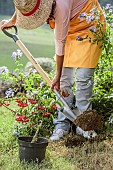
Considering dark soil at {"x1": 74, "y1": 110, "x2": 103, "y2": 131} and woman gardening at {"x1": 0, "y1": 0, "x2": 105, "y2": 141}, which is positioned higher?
woman gardening at {"x1": 0, "y1": 0, "x2": 105, "y2": 141}

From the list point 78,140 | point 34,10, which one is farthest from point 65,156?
point 34,10

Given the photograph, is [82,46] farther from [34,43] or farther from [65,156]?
[34,43]

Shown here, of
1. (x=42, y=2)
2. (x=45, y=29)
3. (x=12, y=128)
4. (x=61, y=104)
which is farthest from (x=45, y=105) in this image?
(x=45, y=29)

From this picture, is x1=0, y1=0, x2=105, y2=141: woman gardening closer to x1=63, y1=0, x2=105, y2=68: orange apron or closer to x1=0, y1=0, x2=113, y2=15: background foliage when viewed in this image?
x1=63, y1=0, x2=105, y2=68: orange apron

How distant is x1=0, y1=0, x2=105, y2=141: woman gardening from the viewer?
10.5ft

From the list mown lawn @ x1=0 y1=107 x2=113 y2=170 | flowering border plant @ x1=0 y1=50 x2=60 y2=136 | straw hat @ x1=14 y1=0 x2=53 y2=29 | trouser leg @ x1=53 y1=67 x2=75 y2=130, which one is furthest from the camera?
trouser leg @ x1=53 y1=67 x2=75 y2=130

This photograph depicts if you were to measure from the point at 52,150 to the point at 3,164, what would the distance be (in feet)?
1.52

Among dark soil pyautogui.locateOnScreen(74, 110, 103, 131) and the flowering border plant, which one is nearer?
dark soil pyautogui.locateOnScreen(74, 110, 103, 131)

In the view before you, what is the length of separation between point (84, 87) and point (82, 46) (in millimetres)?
299

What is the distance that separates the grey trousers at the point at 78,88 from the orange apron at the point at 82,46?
60 millimetres

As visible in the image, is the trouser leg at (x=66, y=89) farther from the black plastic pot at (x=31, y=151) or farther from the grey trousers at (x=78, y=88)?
the black plastic pot at (x=31, y=151)

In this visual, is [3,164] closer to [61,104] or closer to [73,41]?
[61,104]

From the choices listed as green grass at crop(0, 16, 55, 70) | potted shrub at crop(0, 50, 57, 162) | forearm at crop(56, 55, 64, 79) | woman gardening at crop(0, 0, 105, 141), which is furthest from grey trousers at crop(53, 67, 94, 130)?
green grass at crop(0, 16, 55, 70)

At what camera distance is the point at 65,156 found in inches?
128
